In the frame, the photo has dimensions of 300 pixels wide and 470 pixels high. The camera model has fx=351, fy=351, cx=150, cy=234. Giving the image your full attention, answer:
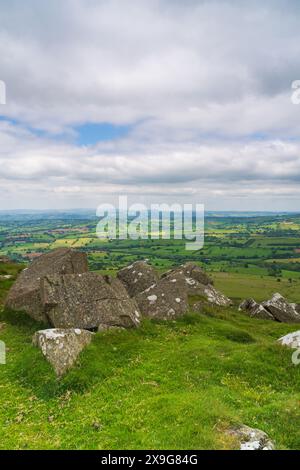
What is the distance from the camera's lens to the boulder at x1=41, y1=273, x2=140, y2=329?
26.8m

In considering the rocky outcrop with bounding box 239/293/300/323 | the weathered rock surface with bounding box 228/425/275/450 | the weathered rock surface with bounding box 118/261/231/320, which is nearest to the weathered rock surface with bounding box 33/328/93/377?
the weathered rock surface with bounding box 118/261/231/320

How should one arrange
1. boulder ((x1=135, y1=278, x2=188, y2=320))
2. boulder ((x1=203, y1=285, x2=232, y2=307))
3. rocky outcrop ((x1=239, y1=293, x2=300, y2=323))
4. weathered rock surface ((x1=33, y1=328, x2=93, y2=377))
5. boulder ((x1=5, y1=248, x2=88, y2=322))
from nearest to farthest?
1. weathered rock surface ((x1=33, y1=328, x2=93, y2=377))
2. boulder ((x1=5, y1=248, x2=88, y2=322))
3. boulder ((x1=135, y1=278, x2=188, y2=320))
4. boulder ((x1=203, y1=285, x2=232, y2=307))
5. rocky outcrop ((x1=239, y1=293, x2=300, y2=323))

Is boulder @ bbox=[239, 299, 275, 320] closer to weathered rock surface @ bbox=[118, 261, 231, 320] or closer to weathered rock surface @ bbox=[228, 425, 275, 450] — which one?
weathered rock surface @ bbox=[118, 261, 231, 320]

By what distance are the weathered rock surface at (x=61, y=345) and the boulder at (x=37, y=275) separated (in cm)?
674

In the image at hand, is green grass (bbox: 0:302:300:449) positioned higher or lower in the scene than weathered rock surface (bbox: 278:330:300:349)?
lower

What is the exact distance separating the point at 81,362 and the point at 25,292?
12037mm

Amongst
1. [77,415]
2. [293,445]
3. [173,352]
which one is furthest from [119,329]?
[293,445]

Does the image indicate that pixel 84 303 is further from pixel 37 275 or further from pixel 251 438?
pixel 251 438

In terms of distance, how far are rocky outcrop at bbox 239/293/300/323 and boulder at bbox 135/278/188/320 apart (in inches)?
479

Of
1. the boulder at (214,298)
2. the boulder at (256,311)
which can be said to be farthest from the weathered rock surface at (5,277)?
the boulder at (256,311)

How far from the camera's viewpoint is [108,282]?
103 ft

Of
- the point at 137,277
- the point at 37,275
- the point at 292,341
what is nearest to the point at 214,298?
the point at 137,277

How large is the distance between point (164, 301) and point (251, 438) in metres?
19.5
